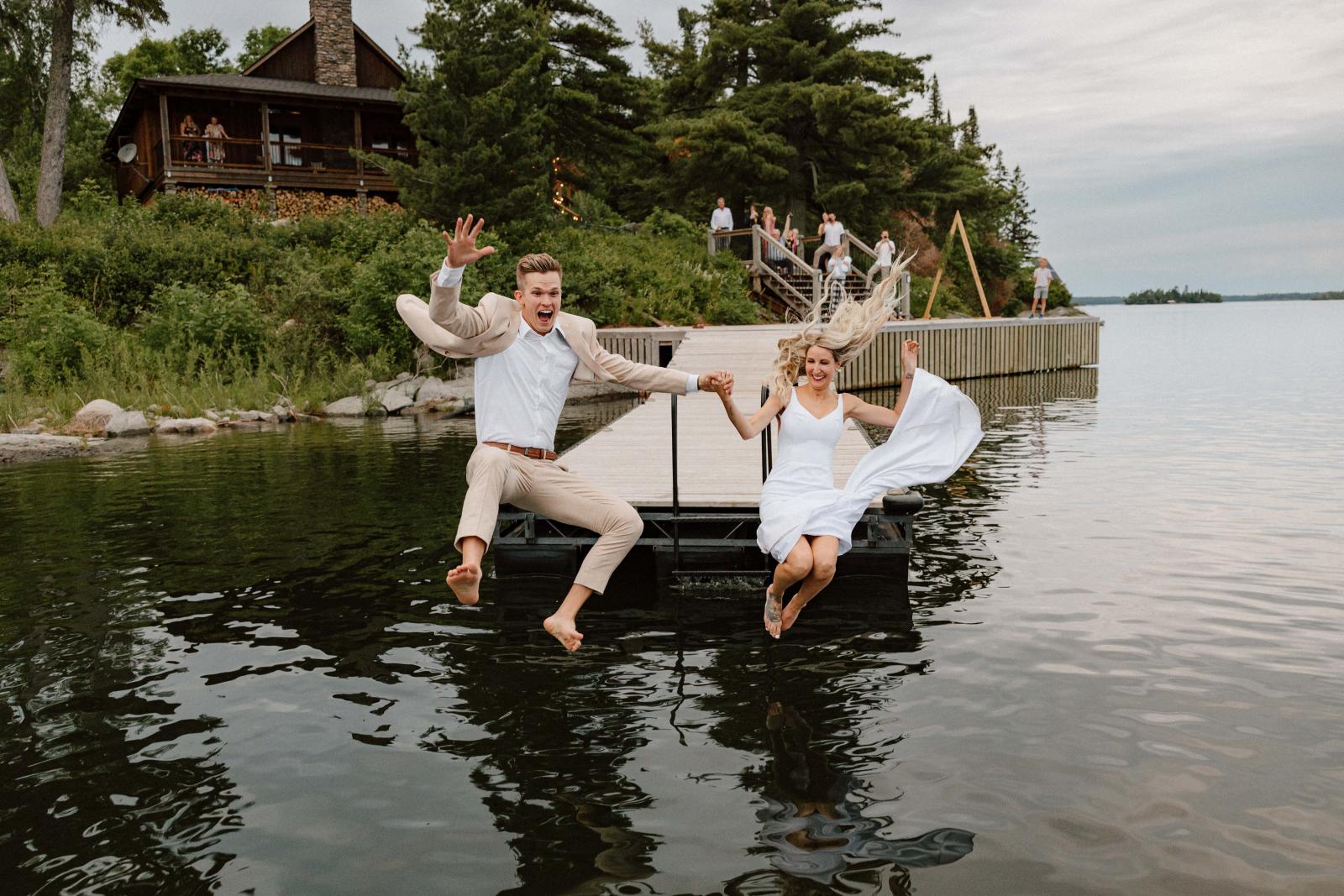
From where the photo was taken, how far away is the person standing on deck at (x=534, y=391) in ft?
21.5

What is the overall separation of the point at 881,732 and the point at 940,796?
0.84 metres

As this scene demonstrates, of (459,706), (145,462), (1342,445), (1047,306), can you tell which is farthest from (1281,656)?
(1047,306)

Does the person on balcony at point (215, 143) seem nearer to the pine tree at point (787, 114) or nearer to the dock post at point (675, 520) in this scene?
the pine tree at point (787, 114)

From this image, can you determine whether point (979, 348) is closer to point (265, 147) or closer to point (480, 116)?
point (480, 116)

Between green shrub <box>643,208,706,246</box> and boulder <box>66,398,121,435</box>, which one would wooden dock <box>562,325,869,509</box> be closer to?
boulder <box>66,398,121,435</box>

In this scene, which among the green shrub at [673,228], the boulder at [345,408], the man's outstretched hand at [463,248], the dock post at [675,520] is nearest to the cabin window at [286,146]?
the green shrub at [673,228]

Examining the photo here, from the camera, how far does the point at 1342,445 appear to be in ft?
59.4

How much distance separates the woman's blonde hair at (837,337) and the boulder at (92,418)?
17.5m

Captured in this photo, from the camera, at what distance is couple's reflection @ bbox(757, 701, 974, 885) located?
462 cm

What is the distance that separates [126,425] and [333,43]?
26.6 meters

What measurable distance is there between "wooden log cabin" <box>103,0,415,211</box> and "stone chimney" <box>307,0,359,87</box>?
1.3 inches

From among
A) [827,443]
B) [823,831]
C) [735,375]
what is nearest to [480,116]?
[735,375]

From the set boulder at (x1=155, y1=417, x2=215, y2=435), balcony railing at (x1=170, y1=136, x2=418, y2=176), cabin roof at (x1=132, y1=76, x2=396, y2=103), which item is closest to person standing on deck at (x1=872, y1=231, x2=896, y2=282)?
cabin roof at (x1=132, y1=76, x2=396, y2=103)

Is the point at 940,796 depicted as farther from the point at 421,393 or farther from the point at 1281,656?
the point at 421,393
